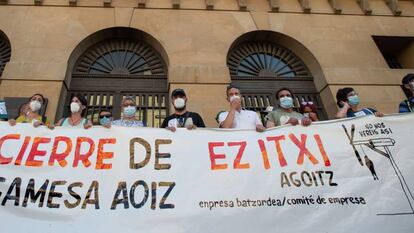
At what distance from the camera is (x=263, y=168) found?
3.50m

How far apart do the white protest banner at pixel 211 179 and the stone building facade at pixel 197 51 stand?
299 centimetres

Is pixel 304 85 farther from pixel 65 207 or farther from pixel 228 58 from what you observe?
pixel 65 207

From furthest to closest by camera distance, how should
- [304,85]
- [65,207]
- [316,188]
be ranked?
1. [304,85]
2. [316,188]
3. [65,207]

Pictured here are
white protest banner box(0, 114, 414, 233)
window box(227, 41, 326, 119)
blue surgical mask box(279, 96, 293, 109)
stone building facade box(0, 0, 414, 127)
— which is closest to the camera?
white protest banner box(0, 114, 414, 233)

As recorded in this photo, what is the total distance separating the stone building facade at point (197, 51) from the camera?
704 centimetres

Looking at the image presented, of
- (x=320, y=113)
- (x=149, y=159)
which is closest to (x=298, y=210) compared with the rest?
(x=149, y=159)

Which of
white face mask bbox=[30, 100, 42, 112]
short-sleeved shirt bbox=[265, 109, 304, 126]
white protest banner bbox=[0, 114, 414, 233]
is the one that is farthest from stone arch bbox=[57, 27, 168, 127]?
white protest banner bbox=[0, 114, 414, 233]

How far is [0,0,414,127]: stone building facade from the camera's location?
7.04m

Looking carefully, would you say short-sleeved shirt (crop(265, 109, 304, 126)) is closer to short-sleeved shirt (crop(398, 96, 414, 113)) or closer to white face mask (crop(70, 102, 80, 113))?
short-sleeved shirt (crop(398, 96, 414, 113))

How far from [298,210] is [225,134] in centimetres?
129

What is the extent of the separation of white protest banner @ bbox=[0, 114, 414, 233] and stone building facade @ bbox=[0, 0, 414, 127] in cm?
299

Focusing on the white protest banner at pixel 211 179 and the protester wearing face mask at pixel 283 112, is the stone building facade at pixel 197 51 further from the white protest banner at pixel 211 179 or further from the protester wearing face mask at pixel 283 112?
the white protest banner at pixel 211 179

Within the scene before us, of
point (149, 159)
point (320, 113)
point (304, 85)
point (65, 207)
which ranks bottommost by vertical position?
point (65, 207)

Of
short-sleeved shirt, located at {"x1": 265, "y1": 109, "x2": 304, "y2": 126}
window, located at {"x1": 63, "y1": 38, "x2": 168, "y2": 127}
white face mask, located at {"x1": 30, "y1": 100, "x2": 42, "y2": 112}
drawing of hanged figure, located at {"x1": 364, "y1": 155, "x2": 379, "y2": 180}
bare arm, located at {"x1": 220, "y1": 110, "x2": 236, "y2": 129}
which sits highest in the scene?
window, located at {"x1": 63, "y1": 38, "x2": 168, "y2": 127}
